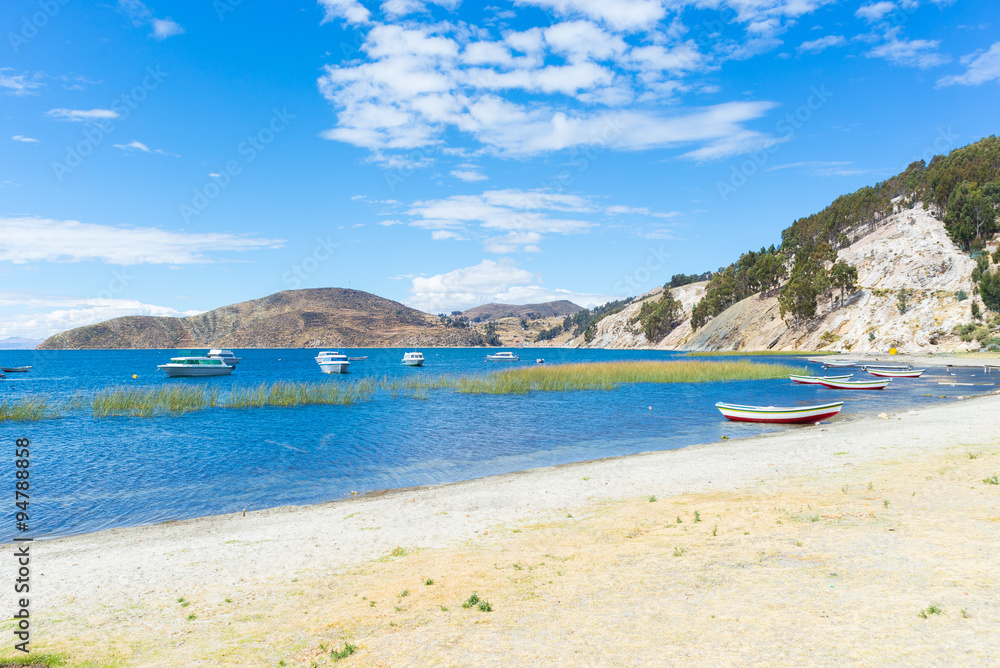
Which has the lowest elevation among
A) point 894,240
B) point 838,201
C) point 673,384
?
point 673,384

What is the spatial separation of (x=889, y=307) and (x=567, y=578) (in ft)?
395

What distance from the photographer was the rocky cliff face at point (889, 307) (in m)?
95.9

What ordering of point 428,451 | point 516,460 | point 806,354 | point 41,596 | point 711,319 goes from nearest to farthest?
point 41,596 < point 516,460 < point 428,451 < point 806,354 < point 711,319

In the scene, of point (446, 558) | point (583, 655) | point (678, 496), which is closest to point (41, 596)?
point (446, 558)

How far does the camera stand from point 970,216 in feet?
364

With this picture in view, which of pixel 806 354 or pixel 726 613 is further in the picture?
pixel 806 354

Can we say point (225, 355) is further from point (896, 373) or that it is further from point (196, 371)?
point (896, 373)

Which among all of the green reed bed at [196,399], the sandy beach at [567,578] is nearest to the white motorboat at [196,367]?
the green reed bed at [196,399]

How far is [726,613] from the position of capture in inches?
300

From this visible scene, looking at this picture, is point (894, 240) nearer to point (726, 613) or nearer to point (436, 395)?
point (436, 395)

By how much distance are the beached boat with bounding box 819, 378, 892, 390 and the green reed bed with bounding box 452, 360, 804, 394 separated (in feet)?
47.3

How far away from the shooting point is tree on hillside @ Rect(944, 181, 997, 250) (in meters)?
109

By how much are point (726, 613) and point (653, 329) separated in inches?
7648

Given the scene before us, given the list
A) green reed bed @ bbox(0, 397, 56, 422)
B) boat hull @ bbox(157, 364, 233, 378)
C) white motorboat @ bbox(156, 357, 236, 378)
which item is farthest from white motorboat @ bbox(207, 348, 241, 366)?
green reed bed @ bbox(0, 397, 56, 422)
